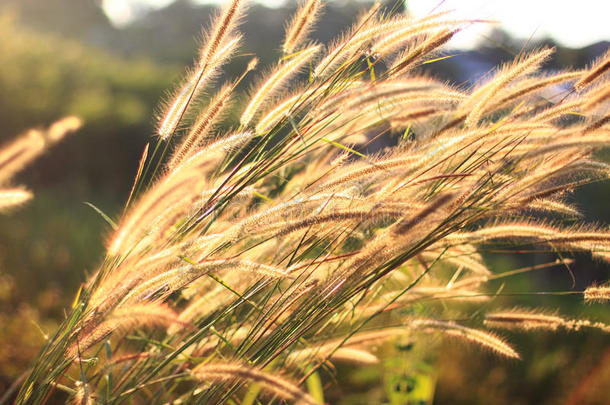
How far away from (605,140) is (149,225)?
1.02 m

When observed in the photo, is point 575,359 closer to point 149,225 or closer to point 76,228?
point 149,225

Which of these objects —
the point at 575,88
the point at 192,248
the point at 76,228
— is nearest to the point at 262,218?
the point at 192,248

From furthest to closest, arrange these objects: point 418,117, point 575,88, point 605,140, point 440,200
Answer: point 418,117
point 575,88
point 605,140
point 440,200

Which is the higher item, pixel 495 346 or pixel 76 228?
pixel 76 228

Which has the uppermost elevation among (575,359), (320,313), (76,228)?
(76,228)

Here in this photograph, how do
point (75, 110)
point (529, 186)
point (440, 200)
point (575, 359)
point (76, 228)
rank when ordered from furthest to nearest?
point (75, 110)
point (76, 228)
point (575, 359)
point (529, 186)
point (440, 200)

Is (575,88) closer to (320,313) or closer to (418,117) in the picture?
(418,117)

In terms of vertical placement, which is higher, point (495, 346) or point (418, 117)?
point (418, 117)

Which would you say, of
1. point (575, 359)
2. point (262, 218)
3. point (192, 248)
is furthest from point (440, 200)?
point (575, 359)

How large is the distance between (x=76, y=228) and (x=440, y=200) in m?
4.68

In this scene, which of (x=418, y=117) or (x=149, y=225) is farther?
(x=418, y=117)

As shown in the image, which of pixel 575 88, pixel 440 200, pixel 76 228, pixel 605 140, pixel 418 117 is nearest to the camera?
pixel 440 200

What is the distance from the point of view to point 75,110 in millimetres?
7652

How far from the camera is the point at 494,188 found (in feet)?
3.72
